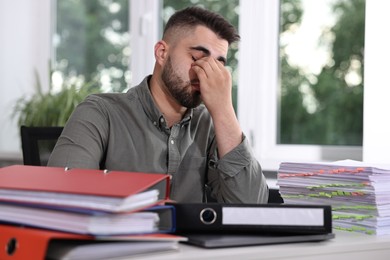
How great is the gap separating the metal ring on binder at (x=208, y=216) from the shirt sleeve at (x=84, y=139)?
0.68 metres

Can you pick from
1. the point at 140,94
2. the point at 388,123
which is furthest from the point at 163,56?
the point at 388,123

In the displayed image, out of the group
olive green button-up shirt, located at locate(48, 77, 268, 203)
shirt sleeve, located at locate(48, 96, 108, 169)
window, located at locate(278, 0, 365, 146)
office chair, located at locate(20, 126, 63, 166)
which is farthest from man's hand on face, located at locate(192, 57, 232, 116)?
window, located at locate(278, 0, 365, 146)

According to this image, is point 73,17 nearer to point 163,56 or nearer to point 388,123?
point 163,56

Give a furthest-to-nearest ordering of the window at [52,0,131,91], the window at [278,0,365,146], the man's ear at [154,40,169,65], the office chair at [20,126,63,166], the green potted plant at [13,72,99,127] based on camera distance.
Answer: the window at [52,0,131,91], the green potted plant at [13,72,99,127], the window at [278,0,365,146], the office chair at [20,126,63,166], the man's ear at [154,40,169,65]

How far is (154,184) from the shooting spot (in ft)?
3.29

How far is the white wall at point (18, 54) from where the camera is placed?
4.00 m

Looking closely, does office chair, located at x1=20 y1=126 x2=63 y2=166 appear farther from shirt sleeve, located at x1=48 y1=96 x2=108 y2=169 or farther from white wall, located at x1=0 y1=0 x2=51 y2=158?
white wall, located at x1=0 y1=0 x2=51 y2=158

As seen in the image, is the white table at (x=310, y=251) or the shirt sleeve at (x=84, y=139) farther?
the shirt sleeve at (x=84, y=139)

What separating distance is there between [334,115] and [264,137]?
1.18 ft

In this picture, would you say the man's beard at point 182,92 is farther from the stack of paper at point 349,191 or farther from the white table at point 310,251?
the white table at point 310,251

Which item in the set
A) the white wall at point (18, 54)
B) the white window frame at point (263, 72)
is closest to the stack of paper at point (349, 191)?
the white window frame at point (263, 72)

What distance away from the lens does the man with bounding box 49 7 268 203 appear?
181 centimetres

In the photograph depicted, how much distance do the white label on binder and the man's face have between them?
91 centimetres

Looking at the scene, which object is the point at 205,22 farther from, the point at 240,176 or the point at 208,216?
the point at 208,216
